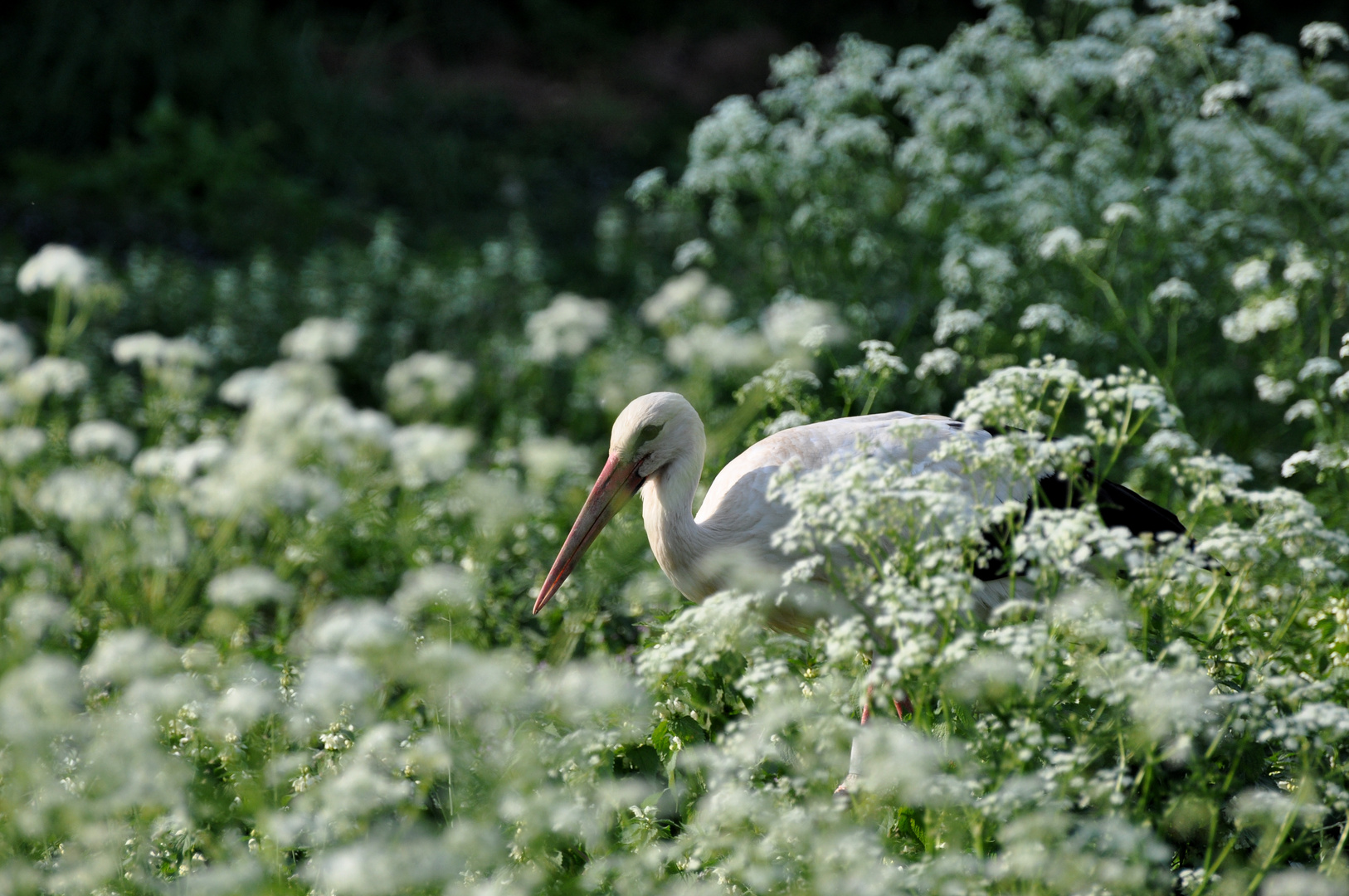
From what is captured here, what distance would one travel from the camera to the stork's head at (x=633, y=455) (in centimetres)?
285

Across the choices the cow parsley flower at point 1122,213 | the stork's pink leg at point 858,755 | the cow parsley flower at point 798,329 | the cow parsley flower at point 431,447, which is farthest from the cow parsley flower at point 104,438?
the cow parsley flower at point 1122,213

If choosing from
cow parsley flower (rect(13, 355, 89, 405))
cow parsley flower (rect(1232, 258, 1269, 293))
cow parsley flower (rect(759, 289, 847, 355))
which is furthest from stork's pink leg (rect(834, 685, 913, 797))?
cow parsley flower (rect(13, 355, 89, 405))

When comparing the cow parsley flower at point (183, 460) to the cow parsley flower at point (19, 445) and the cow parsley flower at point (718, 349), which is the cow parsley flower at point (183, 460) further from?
the cow parsley flower at point (718, 349)

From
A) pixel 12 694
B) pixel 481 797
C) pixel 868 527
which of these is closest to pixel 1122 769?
pixel 868 527

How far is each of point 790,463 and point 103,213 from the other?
683cm

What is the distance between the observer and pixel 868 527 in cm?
201

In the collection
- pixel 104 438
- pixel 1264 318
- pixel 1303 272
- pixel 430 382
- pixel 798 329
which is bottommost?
pixel 430 382

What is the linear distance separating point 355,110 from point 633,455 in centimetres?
749

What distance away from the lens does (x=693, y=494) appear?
9.48 feet

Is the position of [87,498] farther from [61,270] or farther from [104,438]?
[61,270]

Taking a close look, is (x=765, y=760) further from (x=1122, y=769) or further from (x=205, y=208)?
(x=205, y=208)

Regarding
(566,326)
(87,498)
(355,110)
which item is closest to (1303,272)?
(566,326)

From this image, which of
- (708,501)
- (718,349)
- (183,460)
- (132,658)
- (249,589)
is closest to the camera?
(132,658)

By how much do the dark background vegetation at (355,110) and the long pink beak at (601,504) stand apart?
14.8ft
